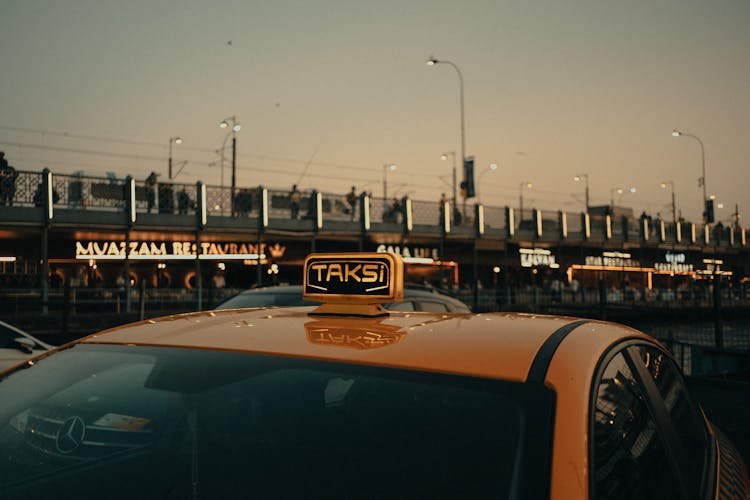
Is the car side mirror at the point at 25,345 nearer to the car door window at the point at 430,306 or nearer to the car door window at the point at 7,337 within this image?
the car door window at the point at 7,337

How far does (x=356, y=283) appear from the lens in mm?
2605

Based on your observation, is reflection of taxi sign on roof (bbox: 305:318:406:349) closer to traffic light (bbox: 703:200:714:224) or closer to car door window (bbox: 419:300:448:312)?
car door window (bbox: 419:300:448:312)

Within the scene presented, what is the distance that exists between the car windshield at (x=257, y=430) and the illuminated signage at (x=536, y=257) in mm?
47383

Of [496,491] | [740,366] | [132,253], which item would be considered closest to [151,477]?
[496,491]

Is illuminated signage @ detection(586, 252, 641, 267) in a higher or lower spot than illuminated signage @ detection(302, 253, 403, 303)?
higher

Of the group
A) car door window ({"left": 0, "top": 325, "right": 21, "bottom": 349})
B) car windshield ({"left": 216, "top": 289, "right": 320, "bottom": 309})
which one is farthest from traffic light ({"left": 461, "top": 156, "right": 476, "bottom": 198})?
car door window ({"left": 0, "top": 325, "right": 21, "bottom": 349})

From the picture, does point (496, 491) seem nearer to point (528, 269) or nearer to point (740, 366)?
point (740, 366)

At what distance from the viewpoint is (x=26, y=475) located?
210 cm

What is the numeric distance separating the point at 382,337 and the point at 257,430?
1.66 feet

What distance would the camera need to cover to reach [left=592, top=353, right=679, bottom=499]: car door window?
1.68 m

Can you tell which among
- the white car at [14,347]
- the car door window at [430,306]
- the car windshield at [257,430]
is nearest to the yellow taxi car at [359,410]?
the car windshield at [257,430]

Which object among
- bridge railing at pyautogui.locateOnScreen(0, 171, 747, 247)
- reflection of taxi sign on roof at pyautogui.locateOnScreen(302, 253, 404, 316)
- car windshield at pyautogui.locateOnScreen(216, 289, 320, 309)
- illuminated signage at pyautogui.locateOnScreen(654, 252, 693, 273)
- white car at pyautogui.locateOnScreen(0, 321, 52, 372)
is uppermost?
bridge railing at pyautogui.locateOnScreen(0, 171, 747, 247)

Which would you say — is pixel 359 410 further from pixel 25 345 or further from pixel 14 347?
pixel 14 347

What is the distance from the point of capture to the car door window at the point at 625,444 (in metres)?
1.68
